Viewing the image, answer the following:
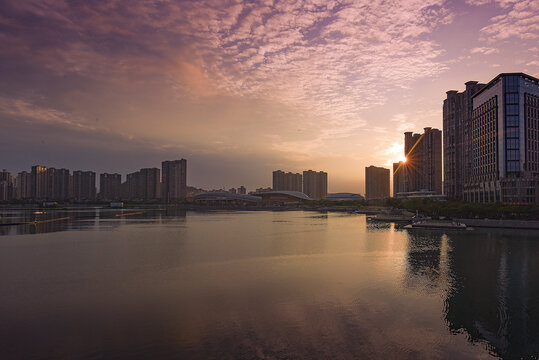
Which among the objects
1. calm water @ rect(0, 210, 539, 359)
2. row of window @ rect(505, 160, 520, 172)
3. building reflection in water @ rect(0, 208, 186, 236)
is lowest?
building reflection in water @ rect(0, 208, 186, 236)

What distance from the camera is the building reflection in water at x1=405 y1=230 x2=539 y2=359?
563 inches

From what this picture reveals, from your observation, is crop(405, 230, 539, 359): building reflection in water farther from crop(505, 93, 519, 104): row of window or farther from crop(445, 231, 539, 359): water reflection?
crop(505, 93, 519, 104): row of window

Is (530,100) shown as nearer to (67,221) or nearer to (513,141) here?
(513,141)

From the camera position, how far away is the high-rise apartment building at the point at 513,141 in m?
84.2

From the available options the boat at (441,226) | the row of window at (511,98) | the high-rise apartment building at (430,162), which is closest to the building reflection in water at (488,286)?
the boat at (441,226)

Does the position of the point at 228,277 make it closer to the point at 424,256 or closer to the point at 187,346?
the point at 187,346

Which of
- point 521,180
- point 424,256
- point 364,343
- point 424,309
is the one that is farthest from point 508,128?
point 364,343

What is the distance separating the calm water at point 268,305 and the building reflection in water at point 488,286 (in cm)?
9

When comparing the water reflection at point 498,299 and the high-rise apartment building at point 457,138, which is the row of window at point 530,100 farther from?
the water reflection at point 498,299

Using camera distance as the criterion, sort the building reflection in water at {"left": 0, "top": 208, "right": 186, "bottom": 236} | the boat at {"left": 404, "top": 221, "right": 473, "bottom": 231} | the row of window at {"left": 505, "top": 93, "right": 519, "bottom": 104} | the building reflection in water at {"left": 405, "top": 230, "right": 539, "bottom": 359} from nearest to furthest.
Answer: the building reflection in water at {"left": 405, "top": 230, "right": 539, "bottom": 359}
the boat at {"left": 404, "top": 221, "right": 473, "bottom": 231}
the building reflection in water at {"left": 0, "top": 208, "right": 186, "bottom": 236}
the row of window at {"left": 505, "top": 93, "right": 519, "bottom": 104}

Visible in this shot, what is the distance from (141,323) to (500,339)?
1554 cm

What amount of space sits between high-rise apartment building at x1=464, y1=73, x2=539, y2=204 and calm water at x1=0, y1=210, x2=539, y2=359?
62.1 metres

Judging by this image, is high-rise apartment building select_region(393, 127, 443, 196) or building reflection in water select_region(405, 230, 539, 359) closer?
building reflection in water select_region(405, 230, 539, 359)

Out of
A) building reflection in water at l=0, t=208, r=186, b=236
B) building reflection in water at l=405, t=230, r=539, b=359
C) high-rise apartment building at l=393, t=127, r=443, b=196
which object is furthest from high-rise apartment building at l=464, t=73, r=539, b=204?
building reflection in water at l=0, t=208, r=186, b=236
